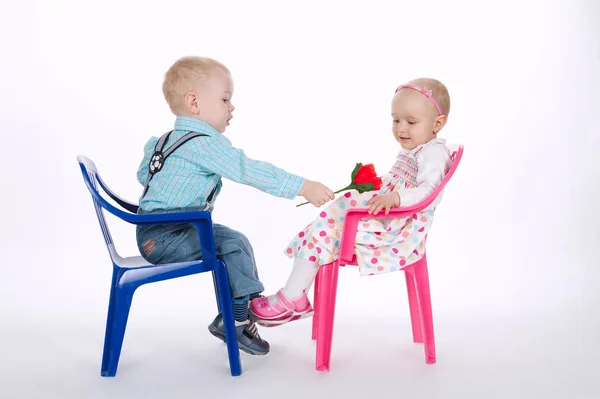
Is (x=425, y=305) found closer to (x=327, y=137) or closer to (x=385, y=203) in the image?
(x=385, y=203)

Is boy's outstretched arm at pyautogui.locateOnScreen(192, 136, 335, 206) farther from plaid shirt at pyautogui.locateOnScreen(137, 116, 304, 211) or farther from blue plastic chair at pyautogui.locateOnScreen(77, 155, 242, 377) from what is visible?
blue plastic chair at pyautogui.locateOnScreen(77, 155, 242, 377)

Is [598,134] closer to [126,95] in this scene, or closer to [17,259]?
[126,95]

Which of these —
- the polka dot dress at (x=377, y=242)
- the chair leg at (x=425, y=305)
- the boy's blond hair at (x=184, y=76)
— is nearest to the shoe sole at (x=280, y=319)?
the polka dot dress at (x=377, y=242)

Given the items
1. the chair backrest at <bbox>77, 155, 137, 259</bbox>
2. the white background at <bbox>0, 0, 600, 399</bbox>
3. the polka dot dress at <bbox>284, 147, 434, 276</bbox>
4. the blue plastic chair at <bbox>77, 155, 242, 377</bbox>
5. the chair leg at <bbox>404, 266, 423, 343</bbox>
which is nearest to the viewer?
the chair backrest at <bbox>77, 155, 137, 259</bbox>

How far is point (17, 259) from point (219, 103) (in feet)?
6.90

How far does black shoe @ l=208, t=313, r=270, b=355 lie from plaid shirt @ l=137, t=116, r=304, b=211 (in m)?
0.48

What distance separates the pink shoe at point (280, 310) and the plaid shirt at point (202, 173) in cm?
42

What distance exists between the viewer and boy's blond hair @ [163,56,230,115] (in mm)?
2846

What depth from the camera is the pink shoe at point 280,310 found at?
284 cm

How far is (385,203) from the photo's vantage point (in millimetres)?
2654

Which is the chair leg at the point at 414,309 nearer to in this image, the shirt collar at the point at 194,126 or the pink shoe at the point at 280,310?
the pink shoe at the point at 280,310

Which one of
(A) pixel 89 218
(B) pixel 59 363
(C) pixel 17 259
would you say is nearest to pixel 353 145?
(A) pixel 89 218

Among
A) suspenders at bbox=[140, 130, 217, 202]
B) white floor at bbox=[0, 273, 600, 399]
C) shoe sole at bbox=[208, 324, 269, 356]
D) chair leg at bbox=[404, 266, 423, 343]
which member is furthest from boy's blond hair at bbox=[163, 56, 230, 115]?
chair leg at bbox=[404, 266, 423, 343]

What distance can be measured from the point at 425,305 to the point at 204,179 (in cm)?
97
